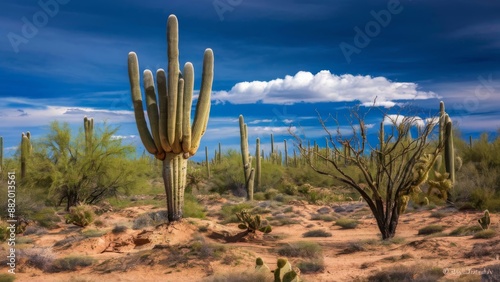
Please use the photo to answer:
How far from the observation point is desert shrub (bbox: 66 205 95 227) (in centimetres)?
1923

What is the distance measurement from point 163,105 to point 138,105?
3.76 ft

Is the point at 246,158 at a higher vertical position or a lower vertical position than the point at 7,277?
higher

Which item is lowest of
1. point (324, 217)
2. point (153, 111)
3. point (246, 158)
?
point (324, 217)

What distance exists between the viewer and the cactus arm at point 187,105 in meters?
15.1

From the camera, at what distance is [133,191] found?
25.8 meters

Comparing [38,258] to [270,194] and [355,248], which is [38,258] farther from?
[270,194]

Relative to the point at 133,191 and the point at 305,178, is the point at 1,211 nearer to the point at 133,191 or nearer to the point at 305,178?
the point at 133,191

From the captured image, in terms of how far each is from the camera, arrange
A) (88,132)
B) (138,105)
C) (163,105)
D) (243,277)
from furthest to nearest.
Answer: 1. (88,132)
2. (138,105)
3. (163,105)
4. (243,277)

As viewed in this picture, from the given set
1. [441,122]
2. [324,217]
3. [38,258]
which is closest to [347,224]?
[324,217]

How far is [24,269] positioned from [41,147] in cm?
1359

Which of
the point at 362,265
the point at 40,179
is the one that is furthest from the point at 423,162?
the point at 40,179

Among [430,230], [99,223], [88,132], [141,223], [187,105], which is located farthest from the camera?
[88,132]

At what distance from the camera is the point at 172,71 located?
15.3m

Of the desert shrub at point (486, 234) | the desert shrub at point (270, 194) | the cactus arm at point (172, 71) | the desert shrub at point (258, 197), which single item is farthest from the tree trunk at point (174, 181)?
the desert shrub at point (270, 194)
